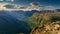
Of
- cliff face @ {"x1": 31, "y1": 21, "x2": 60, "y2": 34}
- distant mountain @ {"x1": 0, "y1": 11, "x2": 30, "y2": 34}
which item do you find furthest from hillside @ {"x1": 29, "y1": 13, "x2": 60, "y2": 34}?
distant mountain @ {"x1": 0, "y1": 11, "x2": 30, "y2": 34}

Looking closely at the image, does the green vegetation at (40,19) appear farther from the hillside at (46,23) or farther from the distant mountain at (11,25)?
the distant mountain at (11,25)

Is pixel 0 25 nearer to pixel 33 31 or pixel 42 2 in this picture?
pixel 33 31

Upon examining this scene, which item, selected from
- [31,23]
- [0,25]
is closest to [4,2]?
[0,25]

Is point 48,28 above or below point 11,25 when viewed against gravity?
below

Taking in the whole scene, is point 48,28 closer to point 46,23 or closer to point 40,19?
point 46,23

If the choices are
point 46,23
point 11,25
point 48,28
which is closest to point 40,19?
point 46,23

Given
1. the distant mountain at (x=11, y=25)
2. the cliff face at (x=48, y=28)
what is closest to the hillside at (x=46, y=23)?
the cliff face at (x=48, y=28)

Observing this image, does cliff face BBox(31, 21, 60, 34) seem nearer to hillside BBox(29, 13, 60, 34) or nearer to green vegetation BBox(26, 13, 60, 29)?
hillside BBox(29, 13, 60, 34)

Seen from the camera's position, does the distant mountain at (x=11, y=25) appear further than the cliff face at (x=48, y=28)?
Yes
